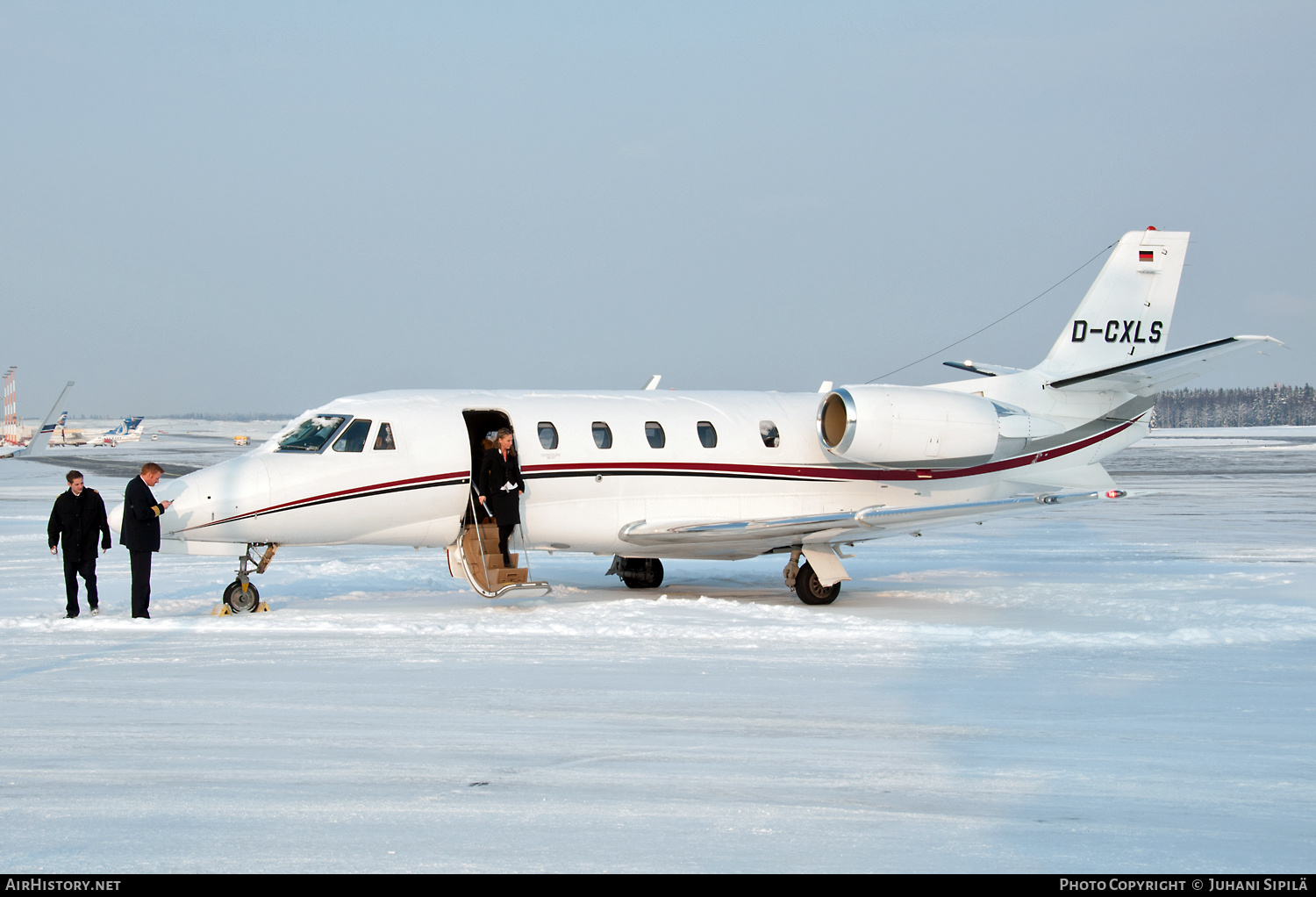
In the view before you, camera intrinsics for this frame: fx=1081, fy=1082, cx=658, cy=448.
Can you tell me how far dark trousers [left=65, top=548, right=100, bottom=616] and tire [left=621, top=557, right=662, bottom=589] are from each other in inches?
278

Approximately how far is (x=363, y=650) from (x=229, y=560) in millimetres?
10414

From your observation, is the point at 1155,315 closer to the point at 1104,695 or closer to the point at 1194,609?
the point at 1194,609

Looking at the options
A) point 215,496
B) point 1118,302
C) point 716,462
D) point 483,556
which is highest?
point 1118,302

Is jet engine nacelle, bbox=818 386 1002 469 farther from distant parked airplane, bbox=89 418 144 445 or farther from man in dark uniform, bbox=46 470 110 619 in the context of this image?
distant parked airplane, bbox=89 418 144 445

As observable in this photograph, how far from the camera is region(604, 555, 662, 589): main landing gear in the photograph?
16.0m

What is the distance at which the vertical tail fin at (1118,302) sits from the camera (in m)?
16.8

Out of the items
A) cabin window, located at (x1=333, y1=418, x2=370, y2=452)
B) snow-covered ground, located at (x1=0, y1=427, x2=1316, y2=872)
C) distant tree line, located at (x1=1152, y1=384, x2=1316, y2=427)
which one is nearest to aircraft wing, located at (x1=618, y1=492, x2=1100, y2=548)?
snow-covered ground, located at (x1=0, y1=427, x2=1316, y2=872)

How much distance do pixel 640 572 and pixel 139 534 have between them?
274 inches

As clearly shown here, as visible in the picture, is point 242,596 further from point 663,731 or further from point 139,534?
point 663,731

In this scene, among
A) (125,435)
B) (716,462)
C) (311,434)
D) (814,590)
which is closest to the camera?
(311,434)

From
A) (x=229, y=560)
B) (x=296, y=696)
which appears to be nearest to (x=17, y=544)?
(x=229, y=560)

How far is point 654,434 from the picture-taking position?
14.5 m

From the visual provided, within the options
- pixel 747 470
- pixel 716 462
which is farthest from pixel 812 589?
pixel 716 462
